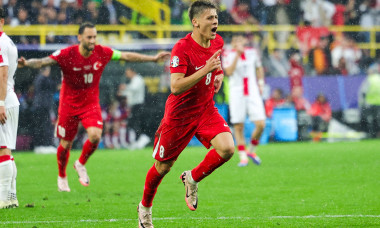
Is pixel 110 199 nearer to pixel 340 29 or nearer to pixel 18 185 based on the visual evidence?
pixel 18 185

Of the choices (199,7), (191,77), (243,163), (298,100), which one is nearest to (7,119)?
(199,7)

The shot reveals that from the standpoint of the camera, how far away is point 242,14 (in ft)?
80.1

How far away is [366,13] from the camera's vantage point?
1033 inches

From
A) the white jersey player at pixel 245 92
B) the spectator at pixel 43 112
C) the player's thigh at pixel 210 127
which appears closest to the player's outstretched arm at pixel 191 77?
the player's thigh at pixel 210 127

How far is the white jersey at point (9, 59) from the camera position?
28.1 ft

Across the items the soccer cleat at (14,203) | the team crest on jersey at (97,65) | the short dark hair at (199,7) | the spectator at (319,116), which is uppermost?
the short dark hair at (199,7)

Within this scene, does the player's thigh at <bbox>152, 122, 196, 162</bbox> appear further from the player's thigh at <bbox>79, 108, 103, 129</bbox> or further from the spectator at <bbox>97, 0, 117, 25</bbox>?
the spectator at <bbox>97, 0, 117, 25</bbox>

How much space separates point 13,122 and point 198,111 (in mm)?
2860

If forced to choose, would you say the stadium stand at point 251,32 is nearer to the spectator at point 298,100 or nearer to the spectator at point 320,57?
the spectator at point 320,57

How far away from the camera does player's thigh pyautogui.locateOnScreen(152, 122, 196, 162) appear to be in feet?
23.1

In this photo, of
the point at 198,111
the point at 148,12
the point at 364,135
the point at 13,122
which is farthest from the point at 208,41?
the point at 148,12

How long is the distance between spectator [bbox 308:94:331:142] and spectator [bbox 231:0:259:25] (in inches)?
169

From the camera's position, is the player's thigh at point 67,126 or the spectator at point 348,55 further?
the spectator at point 348,55

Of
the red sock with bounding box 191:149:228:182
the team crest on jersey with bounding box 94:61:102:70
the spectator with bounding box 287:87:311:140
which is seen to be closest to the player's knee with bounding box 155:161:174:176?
the red sock with bounding box 191:149:228:182
